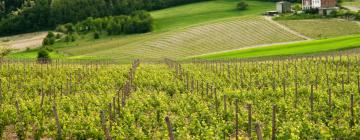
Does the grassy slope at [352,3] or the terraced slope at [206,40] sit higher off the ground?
the grassy slope at [352,3]

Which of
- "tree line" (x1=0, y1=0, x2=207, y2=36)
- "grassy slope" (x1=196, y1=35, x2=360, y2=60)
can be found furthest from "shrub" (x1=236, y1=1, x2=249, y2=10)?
"grassy slope" (x1=196, y1=35, x2=360, y2=60)

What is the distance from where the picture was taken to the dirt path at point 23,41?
89031 millimetres

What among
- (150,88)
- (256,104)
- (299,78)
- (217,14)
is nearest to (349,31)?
(217,14)

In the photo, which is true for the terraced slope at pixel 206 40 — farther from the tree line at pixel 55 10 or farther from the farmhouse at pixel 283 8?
the tree line at pixel 55 10

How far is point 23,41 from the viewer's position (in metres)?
95.5

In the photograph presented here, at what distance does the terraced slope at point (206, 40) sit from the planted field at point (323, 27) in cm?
230

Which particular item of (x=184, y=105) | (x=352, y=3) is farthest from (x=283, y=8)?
(x=184, y=105)

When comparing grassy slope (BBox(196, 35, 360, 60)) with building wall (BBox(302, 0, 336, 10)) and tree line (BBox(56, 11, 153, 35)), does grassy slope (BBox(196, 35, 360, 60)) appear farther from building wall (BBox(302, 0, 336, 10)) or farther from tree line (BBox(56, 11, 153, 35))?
tree line (BBox(56, 11, 153, 35))

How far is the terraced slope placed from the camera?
234 feet

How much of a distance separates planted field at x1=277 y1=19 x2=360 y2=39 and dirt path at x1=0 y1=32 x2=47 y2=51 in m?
41.9

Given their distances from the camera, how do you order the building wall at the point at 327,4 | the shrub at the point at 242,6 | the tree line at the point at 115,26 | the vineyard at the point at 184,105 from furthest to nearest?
the shrub at the point at 242,6
the building wall at the point at 327,4
the tree line at the point at 115,26
the vineyard at the point at 184,105

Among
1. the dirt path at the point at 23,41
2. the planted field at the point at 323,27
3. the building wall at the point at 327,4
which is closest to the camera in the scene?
the planted field at the point at 323,27

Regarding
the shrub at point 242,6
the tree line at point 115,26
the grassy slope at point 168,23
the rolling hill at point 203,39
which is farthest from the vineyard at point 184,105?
the shrub at point 242,6

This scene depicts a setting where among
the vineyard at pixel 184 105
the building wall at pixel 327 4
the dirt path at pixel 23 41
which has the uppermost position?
the building wall at pixel 327 4
